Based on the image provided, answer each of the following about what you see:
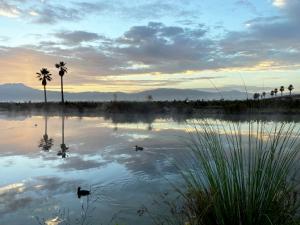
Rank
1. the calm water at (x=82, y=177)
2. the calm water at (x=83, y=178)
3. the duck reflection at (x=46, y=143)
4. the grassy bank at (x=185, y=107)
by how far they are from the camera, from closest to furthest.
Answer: the calm water at (x=83, y=178)
the calm water at (x=82, y=177)
the duck reflection at (x=46, y=143)
the grassy bank at (x=185, y=107)

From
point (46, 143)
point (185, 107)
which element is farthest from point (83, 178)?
point (185, 107)

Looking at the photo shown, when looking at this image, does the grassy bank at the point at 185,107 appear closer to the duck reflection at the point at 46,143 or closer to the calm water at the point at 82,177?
the duck reflection at the point at 46,143

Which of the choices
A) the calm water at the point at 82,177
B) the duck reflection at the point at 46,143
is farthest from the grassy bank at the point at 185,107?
the calm water at the point at 82,177

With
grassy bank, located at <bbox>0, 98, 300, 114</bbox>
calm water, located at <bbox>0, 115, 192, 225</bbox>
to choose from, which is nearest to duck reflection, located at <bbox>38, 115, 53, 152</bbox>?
calm water, located at <bbox>0, 115, 192, 225</bbox>

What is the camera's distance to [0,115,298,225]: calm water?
30.0 ft

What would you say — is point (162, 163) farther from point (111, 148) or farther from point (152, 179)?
point (111, 148)

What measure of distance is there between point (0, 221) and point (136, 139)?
15722mm

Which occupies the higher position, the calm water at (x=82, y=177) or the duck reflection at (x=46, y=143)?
the duck reflection at (x=46, y=143)

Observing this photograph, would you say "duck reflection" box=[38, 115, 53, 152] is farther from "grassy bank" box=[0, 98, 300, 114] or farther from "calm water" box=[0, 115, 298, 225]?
"grassy bank" box=[0, 98, 300, 114]

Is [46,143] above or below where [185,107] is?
below

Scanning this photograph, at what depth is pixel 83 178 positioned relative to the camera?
517 inches

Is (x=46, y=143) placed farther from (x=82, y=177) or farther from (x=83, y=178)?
(x=83, y=178)

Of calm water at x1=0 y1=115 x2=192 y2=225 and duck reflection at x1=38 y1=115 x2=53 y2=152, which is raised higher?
duck reflection at x1=38 y1=115 x2=53 y2=152

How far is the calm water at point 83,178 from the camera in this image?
9141 mm
